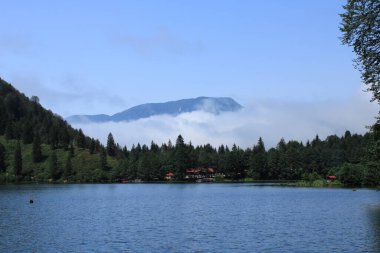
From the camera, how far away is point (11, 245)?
58625 millimetres

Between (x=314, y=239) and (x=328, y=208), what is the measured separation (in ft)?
142

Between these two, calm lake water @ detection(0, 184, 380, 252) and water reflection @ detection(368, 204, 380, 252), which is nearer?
water reflection @ detection(368, 204, 380, 252)

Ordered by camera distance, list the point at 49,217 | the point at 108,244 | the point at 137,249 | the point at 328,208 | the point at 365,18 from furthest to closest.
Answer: the point at 328,208, the point at 49,217, the point at 108,244, the point at 137,249, the point at 365,18

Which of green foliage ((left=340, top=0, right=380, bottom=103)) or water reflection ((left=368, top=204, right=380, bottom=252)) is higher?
green foliage ((left=340, top=0, right=380, bottom=103))

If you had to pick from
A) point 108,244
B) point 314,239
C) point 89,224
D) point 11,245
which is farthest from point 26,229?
point 314,239

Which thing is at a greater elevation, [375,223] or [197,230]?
[375,223]

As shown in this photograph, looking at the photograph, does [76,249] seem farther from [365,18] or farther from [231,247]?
[365,18]

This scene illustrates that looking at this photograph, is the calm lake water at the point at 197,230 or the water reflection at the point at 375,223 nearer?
the water reflection at the point at 375,223

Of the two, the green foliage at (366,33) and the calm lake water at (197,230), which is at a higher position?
the green foliage at (366,33)

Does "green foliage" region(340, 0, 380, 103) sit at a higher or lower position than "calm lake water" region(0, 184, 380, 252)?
higher

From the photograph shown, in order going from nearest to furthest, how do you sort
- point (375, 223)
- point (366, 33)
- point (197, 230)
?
point (366, 33) → point (197, 230) → point (375, 223)

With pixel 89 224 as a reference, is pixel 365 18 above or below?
above

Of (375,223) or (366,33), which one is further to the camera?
(375,223)

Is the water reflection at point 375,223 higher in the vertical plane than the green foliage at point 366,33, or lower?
lower
